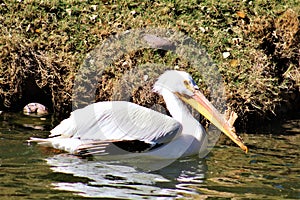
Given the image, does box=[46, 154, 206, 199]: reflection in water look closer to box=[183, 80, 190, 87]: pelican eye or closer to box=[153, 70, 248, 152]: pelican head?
box=[153, 70, 248, 152]: pelican head

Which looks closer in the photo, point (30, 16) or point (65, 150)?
point (65, 150)

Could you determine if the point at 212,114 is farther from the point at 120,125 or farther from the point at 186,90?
the point at 120,125

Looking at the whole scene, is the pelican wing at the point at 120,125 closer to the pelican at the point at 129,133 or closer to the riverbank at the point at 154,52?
the pelican at the point at 129,133

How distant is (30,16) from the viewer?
8195 millimetres

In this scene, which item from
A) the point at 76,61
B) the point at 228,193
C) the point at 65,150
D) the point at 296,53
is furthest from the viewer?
the point at 296,53

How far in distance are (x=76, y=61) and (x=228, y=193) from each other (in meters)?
3.06

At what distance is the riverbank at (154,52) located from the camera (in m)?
7.33

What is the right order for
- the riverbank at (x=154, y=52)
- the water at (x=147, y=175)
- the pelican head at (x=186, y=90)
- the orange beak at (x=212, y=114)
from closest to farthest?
the water at (x=147, y=175) → the orange beak at (x=212, y=114) → the pelican head at (x=186, y=90) → the riverbank at (x=154, y=52)

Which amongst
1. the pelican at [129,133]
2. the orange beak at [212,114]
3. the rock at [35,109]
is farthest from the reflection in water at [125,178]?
the rock at [35,109]

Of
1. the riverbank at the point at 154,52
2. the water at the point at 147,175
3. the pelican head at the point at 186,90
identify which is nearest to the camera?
the water at the point at 147,175

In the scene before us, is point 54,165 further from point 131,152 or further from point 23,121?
point 23,121

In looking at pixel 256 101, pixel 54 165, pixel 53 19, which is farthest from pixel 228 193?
pixel 53 19

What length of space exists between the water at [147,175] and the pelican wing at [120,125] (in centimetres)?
23

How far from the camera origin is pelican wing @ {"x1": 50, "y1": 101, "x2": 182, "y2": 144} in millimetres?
5848
